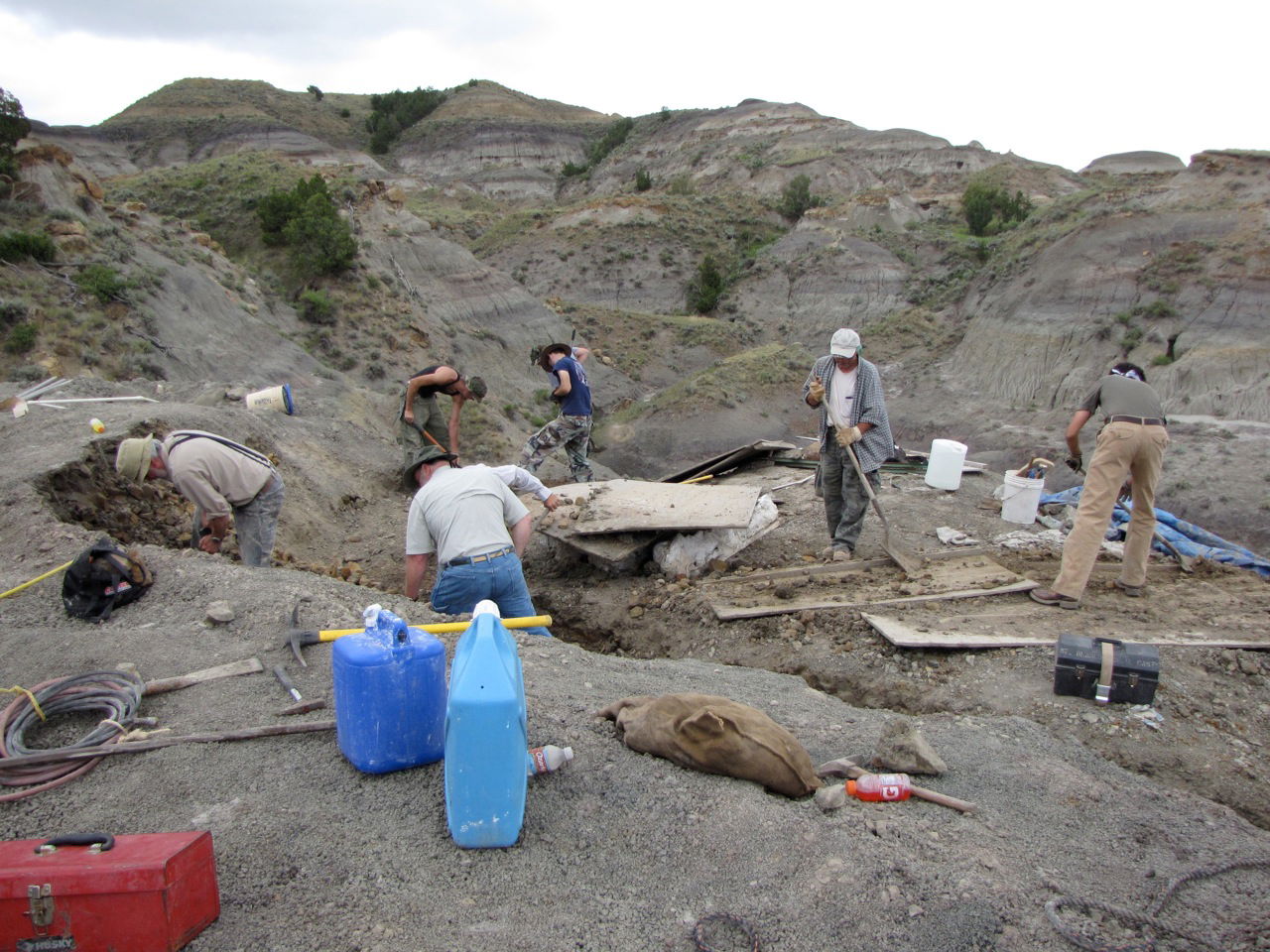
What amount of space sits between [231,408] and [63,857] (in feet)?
26.3

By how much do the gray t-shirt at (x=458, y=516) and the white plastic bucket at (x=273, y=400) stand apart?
664 cm

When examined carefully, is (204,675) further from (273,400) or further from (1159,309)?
(1159,309)

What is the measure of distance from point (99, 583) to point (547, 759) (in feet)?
9.76

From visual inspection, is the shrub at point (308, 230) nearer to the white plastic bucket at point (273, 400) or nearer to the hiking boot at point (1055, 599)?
the white plastic bucket at point (273, 400)

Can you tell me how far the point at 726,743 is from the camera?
121 inches

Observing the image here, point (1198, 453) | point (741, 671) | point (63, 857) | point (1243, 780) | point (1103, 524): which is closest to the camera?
point (63, 857)

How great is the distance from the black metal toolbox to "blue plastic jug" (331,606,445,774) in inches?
137

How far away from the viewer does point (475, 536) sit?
15.0 ft

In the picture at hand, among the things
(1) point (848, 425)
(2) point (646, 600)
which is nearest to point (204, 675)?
(2) point (646, 600)

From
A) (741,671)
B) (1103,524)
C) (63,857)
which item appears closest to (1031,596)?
(1103,524)

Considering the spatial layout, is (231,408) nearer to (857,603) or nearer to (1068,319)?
(857,603)

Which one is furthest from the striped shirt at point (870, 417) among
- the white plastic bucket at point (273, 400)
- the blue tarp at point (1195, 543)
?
the white plastic bucket at point (273, 400)

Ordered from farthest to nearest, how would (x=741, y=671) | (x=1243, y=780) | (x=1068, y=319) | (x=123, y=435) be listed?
(x=1068, y=319) → (x=123, y=435) → (x=741, y=671) → (x=1243, y=780)

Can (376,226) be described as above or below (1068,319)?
above
